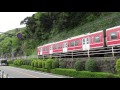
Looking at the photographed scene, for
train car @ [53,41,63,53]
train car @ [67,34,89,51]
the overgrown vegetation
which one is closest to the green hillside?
train car @ [53,41,63,53]

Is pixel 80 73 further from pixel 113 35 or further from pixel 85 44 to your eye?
pixel 85 44

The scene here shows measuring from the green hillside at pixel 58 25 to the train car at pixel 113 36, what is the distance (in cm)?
1264

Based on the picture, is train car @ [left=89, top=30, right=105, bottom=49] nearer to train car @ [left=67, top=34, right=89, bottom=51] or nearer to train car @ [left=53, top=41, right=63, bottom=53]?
train car @ [left=67, top=34, right=89, bottom=51]

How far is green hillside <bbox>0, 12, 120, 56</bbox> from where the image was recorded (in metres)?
42.2

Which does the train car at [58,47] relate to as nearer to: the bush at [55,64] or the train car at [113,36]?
the bush at [55,64]

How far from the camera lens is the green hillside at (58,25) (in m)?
42.2

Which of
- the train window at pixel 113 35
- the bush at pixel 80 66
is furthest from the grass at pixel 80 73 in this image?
the train window at pixel 113 35

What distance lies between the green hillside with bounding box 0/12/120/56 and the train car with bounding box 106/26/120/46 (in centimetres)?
1264

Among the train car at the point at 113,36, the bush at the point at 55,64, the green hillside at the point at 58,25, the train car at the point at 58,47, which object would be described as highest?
the green hillside at the point at 58,25

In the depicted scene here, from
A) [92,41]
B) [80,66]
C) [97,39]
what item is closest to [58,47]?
[92,41]
